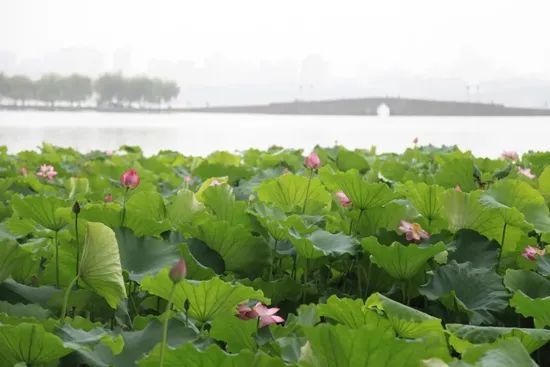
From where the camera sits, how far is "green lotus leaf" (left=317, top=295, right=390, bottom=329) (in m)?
0.64

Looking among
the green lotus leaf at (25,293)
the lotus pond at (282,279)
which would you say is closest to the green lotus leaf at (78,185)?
the lotus pond at (282,279)

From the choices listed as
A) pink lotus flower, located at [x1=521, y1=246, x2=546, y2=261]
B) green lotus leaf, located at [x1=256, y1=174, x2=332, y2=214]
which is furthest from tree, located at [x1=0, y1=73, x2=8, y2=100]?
pink lotus flower, located at [x1=521, y1=246, x2=546, y2=261]

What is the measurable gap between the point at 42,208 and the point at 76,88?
12225 millimetres

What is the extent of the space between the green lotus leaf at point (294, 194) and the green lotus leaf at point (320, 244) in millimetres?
228

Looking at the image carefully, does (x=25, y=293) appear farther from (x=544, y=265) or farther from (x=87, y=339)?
(x=544, y=265)

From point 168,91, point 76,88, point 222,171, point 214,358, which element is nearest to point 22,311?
point 214,358

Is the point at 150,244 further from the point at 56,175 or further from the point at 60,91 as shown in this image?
the point at 60,91

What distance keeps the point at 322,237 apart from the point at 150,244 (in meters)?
0.22

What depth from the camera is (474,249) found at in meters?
0.95

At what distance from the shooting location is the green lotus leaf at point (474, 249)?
93 cm

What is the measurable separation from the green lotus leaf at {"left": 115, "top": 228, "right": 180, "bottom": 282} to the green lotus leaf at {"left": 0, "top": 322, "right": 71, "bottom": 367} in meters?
0.26

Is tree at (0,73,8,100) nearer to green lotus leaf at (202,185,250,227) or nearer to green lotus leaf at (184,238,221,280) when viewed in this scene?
green lotus leaf at (202,185,250,227)

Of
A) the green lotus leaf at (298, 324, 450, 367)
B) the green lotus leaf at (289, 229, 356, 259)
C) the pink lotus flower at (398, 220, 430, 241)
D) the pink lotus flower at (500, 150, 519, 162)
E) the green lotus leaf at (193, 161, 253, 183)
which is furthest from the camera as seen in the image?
the pink lotus flower at (500, 150, 519, 162)

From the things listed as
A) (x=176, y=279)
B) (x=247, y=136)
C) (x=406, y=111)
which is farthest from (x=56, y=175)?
(x=406, y=111)
